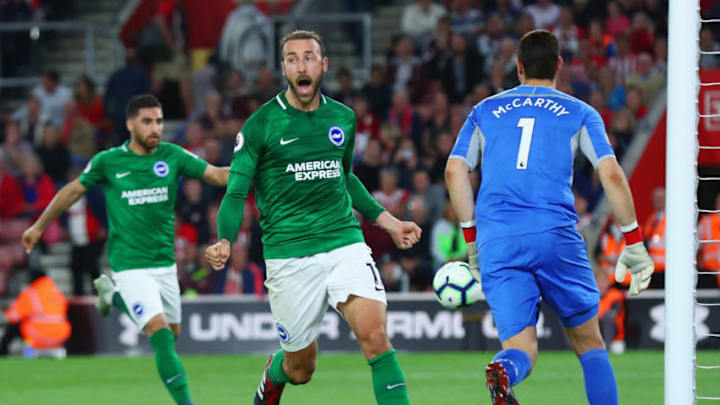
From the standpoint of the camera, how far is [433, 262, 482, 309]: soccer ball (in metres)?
6.86

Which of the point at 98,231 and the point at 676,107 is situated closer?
the point at 676,107

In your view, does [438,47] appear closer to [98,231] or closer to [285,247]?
[98,231]

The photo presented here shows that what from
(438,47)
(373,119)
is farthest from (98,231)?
(438,47)

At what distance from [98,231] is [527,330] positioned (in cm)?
1185

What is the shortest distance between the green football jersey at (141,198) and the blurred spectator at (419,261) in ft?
22.7

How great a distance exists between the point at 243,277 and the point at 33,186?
3.53 metres

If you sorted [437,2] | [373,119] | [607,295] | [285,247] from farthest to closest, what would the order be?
[437,2], [373,119], [607,295], [285,247]

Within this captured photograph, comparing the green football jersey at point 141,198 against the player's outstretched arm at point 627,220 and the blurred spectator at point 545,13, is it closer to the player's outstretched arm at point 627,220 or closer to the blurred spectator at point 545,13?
the player's outstretched arm at point 627,220

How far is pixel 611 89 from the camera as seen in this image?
1731 centimetres

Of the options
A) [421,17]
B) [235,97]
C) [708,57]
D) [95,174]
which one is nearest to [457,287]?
[95,174]

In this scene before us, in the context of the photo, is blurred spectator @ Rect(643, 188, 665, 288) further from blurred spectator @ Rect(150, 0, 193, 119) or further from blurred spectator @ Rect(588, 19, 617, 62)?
blurred spectator @ Rect(150, 0, 193, 119)

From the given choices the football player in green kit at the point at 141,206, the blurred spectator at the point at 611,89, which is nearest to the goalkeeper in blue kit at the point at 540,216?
the football player in green kit at the point at 141,206

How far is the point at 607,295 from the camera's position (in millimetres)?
15031

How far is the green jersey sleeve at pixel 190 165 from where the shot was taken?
355 inches
